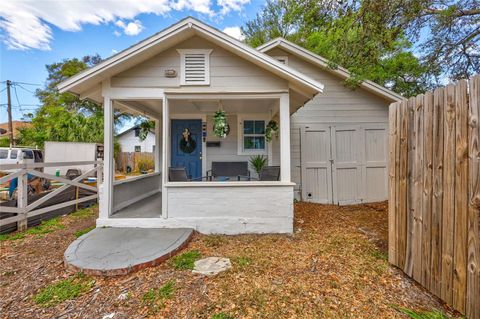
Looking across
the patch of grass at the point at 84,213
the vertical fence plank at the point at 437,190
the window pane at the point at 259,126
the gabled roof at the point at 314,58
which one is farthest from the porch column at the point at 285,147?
the patch of grass at the point at 84,213

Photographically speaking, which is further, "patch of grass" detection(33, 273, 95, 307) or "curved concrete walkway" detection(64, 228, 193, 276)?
"curved concrete walkway" detection(64, 228, 193, 276)

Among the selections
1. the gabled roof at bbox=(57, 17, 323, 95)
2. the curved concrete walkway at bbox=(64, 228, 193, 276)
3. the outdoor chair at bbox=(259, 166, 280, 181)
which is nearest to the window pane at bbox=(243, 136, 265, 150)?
the outdoor chair at bbox=(259, 166, 280, 181)

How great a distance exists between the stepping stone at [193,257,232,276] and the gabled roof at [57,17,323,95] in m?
3.27

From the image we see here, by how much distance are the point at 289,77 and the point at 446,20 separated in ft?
12.1

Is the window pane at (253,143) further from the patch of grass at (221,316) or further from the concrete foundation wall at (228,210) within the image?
the patch of grass at (221,316)

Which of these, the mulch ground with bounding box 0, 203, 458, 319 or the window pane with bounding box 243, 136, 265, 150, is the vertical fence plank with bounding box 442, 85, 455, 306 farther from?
the window pane with bounding box 243, 136, 265, 150

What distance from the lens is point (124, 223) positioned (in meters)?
4.25

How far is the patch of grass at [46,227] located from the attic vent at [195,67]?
400 centimetres

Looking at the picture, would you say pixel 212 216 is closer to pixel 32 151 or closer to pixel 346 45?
pixel 346 45

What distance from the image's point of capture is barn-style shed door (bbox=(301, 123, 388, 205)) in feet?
22.5

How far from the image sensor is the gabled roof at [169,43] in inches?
156

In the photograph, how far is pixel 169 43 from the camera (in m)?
4.23

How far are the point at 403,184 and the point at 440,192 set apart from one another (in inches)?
20.2

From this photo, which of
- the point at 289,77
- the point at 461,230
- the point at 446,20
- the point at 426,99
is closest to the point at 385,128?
the point at 446,20
